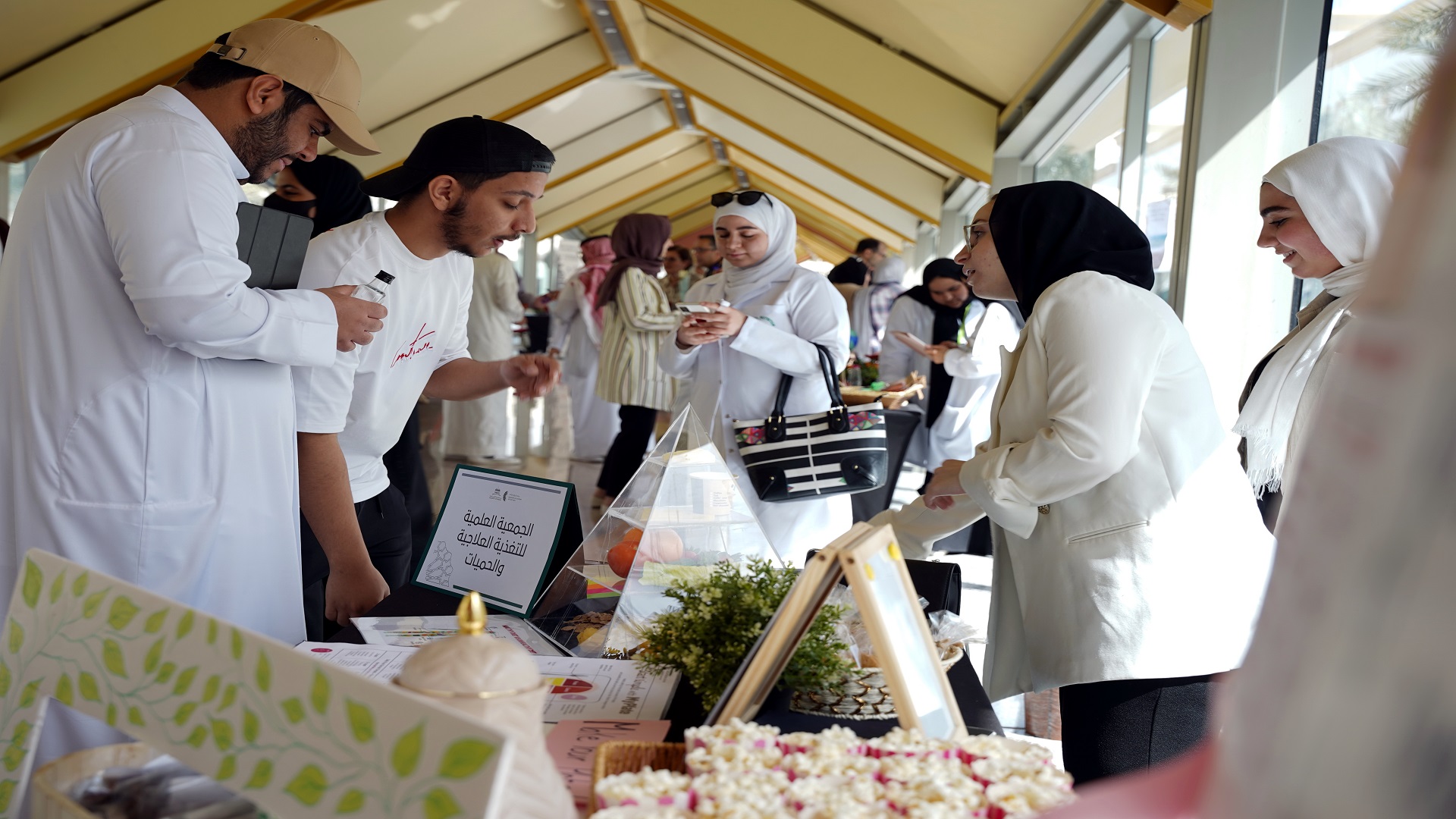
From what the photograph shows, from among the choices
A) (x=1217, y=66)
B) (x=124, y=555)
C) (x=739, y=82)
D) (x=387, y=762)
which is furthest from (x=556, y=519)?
(x=739, y=82)

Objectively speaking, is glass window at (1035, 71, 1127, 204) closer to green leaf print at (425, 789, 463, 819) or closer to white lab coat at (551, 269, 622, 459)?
white lab coat at (551, 269, 622, 459)

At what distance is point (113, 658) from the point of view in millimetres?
731

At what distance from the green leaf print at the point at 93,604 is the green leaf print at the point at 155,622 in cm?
7

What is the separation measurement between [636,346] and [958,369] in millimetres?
2068

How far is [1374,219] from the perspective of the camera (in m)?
1.92

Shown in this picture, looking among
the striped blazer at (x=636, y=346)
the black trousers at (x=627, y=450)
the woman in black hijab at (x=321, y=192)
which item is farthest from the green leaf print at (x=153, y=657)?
the striped blazer at (x=636, y=346)

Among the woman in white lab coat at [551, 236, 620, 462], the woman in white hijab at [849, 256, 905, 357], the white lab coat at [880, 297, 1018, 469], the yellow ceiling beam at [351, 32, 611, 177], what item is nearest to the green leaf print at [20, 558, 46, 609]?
the white lab coat at [880, 297, 1018, 469]

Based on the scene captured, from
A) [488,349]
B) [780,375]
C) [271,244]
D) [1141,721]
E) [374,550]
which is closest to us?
[271,244]

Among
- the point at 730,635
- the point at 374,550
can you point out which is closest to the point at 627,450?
the point at 374,550

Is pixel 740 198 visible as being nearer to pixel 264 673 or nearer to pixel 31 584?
pixel 31 584

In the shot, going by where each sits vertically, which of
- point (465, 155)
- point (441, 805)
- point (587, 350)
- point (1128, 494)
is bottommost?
point (441, 805)

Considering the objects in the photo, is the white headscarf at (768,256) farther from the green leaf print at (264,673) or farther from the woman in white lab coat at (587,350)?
the woman in white lab coat at (587,350)

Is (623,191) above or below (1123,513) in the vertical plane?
above

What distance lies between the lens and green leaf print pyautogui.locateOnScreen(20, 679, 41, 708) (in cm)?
80
